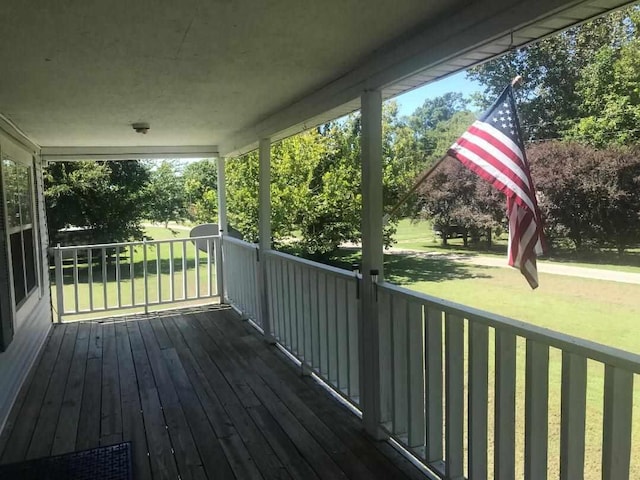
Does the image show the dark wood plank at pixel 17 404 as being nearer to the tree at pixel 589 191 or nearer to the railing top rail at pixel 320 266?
the railing top rail at pixel 320 266

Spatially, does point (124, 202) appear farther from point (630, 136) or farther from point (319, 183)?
point (630, 136)

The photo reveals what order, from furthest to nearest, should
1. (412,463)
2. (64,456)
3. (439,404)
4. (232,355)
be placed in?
1. (232,355)
2. (64,456)
3. (412,463)
4. (439,404)

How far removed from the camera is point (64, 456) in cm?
260

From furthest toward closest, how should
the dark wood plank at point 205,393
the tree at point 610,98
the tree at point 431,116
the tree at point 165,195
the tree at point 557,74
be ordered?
the tree at point 165,195, the tree at point 431,116, the tree at point 557,74, the tree at point 610,98, the dark wood plank at point 205,393

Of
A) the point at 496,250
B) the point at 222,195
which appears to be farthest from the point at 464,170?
the point at 222,195

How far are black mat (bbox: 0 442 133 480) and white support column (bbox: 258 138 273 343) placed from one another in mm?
2039

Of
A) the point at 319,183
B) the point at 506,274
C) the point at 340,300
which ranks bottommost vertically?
the point at 506,274

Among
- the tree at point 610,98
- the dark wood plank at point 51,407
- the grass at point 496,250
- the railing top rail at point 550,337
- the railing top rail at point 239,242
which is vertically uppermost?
the tree at point 610,98

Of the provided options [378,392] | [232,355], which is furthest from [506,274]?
[378,392]

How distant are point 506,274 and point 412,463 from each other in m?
7.48

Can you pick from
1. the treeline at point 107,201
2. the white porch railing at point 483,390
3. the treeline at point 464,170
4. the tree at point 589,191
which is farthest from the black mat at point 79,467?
the treeline at point 107,201

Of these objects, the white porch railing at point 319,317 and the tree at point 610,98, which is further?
the tree at point 610,98

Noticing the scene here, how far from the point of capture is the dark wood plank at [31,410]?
268cm

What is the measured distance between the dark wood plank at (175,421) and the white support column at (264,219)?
1.01m
